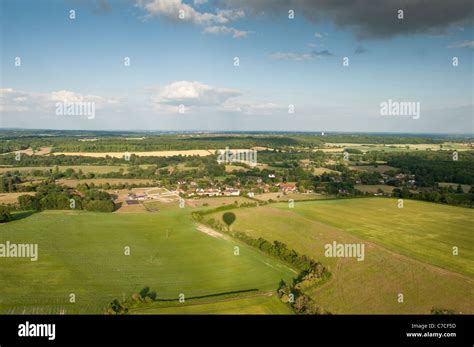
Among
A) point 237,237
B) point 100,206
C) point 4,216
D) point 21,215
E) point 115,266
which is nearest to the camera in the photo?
point 115,266

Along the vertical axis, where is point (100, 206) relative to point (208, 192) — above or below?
below

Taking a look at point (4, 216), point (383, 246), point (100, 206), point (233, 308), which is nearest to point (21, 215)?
point (4, 216)

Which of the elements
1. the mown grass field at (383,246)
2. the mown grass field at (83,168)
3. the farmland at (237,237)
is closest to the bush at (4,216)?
the farmland at (237,237)

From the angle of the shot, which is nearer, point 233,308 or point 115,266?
point 233,308

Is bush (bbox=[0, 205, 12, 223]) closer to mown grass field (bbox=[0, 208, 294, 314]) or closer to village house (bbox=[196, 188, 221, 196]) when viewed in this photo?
mown grass field (bbox=[0, 208, 294, 314])

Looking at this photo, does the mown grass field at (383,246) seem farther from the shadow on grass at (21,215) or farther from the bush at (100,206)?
the shadow on grass at (21,215)

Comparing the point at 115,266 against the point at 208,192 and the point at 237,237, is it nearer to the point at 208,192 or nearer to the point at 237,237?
the point at 237,237

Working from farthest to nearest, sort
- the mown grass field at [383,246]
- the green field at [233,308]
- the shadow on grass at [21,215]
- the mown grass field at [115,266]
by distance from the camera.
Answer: the shadow on grass at [21,215], the mown grass field at [115,266], the mown grass field at [383,246], the green field at [233,308]
